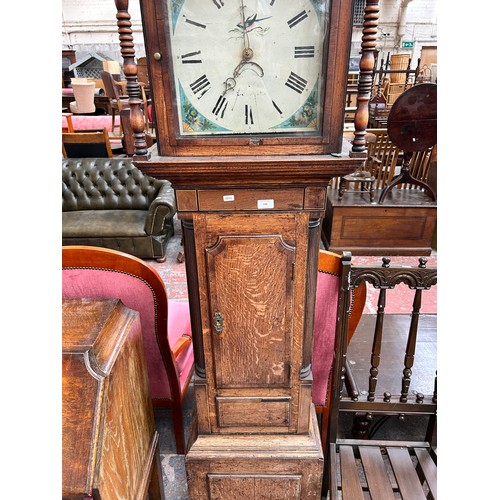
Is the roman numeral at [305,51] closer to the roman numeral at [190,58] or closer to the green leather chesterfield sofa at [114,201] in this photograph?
the roman numeral at [190,58]

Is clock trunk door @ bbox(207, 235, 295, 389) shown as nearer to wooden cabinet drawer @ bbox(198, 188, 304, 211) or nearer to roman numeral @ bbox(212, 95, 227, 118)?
wooden cabinet drawer @ bbox(198, 188, 304, 211)

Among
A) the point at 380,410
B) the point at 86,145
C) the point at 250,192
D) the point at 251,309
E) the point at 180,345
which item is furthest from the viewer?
the point at 86,145

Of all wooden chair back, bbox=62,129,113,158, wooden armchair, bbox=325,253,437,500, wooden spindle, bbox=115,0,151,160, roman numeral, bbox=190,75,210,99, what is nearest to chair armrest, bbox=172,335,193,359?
wooden armchair, bbox=325,253,437,500

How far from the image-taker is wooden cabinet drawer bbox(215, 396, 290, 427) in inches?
49.5

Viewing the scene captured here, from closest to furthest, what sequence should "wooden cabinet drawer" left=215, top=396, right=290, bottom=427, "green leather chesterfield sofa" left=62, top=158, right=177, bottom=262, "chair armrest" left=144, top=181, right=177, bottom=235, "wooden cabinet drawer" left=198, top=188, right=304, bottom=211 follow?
"wooden cabinet drawer" left=198, top=188, right=304, bottom=211 → "wooden cabinet drawer" left=215, top=396, right=290, bottom=427 → "chair armrest" left=144, top=181, right=177, bottom=235 → "green leather chesterfield sofa" left=62, top=158, right=177, bottom=262

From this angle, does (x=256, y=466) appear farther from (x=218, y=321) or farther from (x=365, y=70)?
(x=365, y=70)

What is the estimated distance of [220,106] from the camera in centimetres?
90

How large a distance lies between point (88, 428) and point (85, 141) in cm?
373

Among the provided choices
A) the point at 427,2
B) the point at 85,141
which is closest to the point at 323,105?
the point at 85,141

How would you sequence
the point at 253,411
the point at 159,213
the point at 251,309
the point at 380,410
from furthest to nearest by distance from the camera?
the point at 159,213 → the point at 380,410 → the point at 253,411 → the point at 251,309

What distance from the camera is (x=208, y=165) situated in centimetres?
91

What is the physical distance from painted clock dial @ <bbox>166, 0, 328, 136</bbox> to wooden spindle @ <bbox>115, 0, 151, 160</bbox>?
0.09 m

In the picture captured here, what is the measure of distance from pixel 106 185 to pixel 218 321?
3134 mm

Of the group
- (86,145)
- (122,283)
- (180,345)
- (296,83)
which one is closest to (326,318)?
(180,345)
